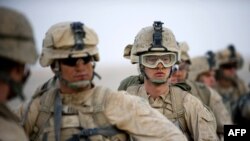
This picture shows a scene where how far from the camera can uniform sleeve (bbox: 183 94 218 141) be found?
25.8 feet

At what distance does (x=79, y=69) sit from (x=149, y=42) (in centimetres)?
244

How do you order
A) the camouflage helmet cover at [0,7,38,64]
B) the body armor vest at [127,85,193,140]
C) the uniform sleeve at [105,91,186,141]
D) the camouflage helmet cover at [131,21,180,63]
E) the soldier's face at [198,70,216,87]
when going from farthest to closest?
the soldier's face at [198,70,216,87], the camouflage helmet cover at [131,21,180,63], the body armor vest at [127,85,193,140], the uniform sleeve at [105,91,186,141], the camouflage helmet cover at [0,7,38,64]

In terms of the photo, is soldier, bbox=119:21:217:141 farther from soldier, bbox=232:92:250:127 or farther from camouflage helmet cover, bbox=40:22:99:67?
soldier, bbox=232:92:250:127

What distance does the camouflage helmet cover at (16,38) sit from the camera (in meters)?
5.36

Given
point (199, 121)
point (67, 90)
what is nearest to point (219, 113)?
point (199, 121)

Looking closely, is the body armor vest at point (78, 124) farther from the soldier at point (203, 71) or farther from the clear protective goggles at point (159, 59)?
the soldier at point (203, 71)

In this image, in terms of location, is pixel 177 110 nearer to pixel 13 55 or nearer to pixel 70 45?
pixel 70 45

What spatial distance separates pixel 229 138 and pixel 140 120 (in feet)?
11.0

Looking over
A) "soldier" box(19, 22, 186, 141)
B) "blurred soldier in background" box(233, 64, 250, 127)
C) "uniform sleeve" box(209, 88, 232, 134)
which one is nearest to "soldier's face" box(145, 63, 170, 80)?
"soldier" box(19, 22, 186, 141)

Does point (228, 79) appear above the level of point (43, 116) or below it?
below

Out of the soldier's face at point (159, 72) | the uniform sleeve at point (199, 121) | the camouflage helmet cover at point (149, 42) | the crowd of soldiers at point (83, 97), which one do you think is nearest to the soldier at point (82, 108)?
the crowd of soldiers at point (83, 97)

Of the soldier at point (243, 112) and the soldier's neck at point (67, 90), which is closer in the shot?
the soldier's neck at point (67, 90)

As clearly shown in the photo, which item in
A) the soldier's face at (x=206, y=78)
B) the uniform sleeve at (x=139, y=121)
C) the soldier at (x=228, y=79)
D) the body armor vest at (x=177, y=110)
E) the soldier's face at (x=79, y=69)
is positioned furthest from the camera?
the soldier at (x=228, y=79)

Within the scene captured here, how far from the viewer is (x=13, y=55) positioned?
210 inches
